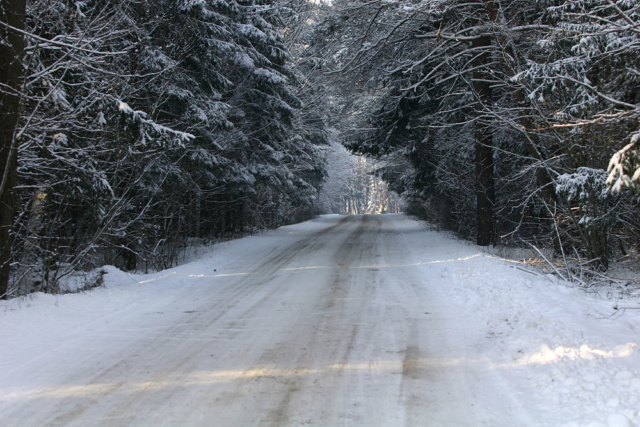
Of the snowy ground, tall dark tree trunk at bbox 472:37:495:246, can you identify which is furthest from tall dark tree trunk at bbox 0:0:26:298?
tall dark tree trunk at bbox 472:37:495:246

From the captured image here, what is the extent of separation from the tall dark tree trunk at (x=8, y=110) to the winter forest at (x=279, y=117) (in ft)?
0.10

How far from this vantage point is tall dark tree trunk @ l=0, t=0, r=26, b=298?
20.2ft

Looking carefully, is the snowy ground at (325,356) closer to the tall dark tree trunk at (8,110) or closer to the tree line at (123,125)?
the tall dark tree trunk at (8,110)

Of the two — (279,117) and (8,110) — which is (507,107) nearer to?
(279,117)

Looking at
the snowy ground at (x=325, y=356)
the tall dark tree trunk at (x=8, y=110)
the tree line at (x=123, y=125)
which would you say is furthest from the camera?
the tree line at (x=123, y=125)

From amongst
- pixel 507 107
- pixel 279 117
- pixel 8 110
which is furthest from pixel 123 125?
pixel 279 117

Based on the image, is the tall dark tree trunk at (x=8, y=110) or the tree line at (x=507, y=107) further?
the tree line at (x=507, y=107)

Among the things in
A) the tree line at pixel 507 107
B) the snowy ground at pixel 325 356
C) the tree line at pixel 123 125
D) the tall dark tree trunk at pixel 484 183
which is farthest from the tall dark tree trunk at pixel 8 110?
the tall dark tree trunk at pixel 484 183

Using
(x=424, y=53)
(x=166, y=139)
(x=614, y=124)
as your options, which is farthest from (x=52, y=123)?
(x=424, y=53)

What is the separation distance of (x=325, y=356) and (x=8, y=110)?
5.96m

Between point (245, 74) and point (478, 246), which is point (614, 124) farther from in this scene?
point (245, 74)

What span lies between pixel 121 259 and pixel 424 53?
11.8 meters

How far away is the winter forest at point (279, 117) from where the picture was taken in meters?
6.65

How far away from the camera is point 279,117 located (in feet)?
62.7
